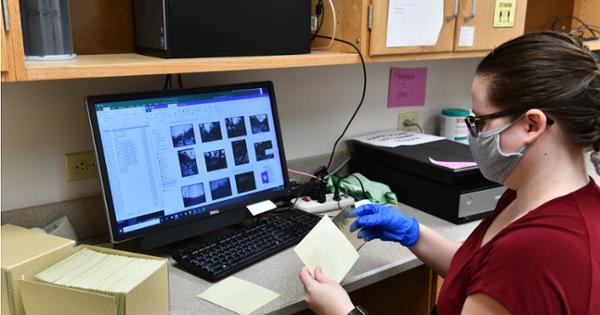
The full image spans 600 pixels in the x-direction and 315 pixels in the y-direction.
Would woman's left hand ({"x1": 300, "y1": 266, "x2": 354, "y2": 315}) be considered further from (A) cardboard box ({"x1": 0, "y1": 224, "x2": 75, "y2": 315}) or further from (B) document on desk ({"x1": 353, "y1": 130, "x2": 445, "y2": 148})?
(B) document on desk ({"x1": 353, "y1": 130, "x2": 445, "y2": 148})

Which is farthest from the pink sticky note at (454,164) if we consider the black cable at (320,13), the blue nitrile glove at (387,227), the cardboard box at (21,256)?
the cardboard box at (21,256)

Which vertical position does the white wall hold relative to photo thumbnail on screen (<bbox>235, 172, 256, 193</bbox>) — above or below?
above

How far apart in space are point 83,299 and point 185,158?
526mm

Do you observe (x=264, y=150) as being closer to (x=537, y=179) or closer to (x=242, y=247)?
(x=242, y=247)

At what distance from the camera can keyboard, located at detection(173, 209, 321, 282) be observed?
131 cm

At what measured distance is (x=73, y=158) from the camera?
1493 millimetres

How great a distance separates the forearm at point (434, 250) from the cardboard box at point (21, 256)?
84 cm

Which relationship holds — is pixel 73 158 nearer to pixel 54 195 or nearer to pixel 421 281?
pixel 54 195

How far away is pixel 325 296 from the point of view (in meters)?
1.17

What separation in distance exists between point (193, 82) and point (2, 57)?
68 cm

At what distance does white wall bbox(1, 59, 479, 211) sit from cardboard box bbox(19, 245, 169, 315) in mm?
441

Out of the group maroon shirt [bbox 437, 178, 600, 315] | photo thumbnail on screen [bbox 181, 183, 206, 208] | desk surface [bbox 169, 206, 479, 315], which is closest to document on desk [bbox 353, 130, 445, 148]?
desk surface [bbox 169, 206, 479, 315]

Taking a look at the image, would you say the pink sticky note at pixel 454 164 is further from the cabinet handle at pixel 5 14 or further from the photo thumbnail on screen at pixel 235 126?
the cabinet handle at pixel 5 14

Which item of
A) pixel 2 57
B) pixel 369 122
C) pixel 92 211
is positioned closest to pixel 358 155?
pixel 369 122
